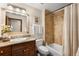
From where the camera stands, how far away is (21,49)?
5.11 feet

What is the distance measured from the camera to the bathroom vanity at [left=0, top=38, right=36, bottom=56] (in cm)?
146

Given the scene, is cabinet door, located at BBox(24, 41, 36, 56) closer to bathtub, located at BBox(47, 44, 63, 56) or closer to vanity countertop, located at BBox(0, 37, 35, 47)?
vanity countertop, located at BBox(0, 37, 35, 47)

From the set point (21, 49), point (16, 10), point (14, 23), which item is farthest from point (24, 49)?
point (16, 10)

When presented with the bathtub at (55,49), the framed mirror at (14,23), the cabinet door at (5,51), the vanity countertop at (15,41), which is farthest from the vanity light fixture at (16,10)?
the bathtub at (55,49)

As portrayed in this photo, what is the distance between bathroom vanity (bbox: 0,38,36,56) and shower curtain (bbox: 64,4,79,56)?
1.59 ft

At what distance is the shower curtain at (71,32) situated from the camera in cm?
155

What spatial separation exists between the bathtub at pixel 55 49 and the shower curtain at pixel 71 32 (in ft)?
0.23

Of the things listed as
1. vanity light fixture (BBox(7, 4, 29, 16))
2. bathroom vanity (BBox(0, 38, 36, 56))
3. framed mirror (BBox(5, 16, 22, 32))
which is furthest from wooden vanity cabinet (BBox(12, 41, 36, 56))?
vanity light fixture (BBox(7, 4, 29, 16))

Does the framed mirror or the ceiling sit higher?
the ceiling

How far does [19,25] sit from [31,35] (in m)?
0.23

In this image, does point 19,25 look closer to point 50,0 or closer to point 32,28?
point 32,28

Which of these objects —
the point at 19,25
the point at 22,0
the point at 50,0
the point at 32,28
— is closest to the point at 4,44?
the point at 19,25

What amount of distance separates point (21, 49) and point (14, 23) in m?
Answer: 0.38

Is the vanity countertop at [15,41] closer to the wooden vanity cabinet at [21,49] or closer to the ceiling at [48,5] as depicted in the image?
the wooden vanity cabinet at [21,49]
